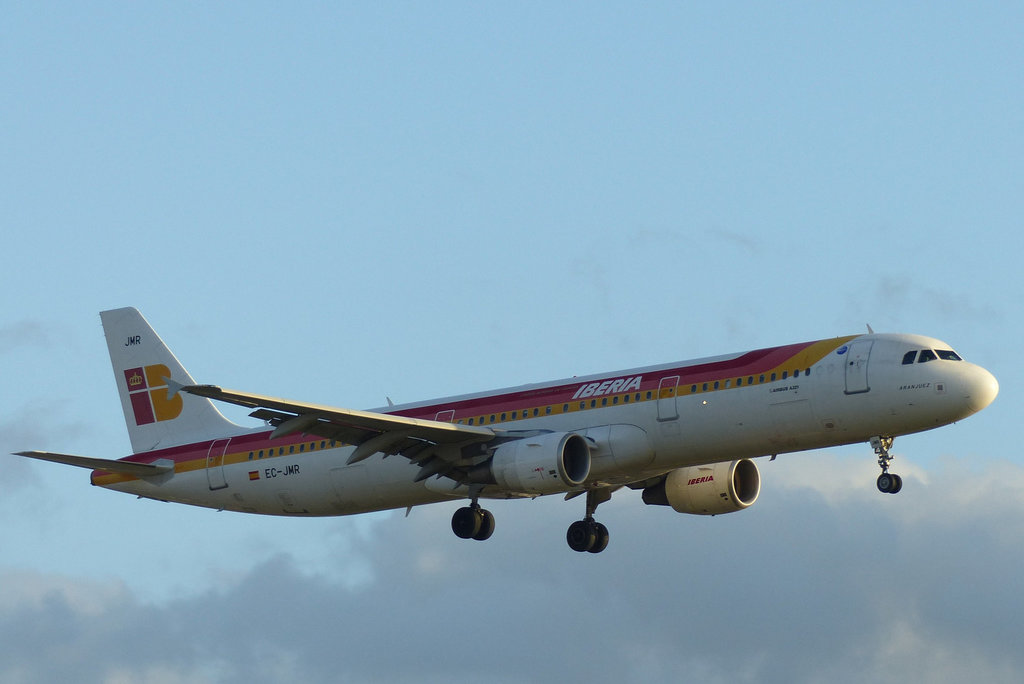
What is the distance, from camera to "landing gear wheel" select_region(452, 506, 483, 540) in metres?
49.7

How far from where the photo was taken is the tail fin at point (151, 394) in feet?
187

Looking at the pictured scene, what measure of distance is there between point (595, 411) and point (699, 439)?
3504 mm

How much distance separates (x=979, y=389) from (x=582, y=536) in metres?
14.4

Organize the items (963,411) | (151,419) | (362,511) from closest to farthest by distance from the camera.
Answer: (963,411)
(362,511)
(151,419)

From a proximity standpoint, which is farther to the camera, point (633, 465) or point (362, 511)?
point (362, 511)

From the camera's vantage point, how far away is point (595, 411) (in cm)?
4794

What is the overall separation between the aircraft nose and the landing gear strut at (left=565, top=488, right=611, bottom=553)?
13331 millimetres

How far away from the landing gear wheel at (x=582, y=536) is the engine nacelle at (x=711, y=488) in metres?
2.54

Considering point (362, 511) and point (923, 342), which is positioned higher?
point (923, 342)

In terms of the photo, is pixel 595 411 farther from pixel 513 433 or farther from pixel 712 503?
pixel 712 503

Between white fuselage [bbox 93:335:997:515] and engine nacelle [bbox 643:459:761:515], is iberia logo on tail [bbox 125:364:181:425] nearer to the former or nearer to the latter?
white fuselage [bbox 93:335:997:515]

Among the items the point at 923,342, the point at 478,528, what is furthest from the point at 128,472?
the point at 923,342

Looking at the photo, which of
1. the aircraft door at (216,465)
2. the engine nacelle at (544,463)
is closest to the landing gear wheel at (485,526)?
the engine nacelle at (544,463)

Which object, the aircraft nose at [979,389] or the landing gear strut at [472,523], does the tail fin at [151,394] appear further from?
the aircraft nose at [979,389]
